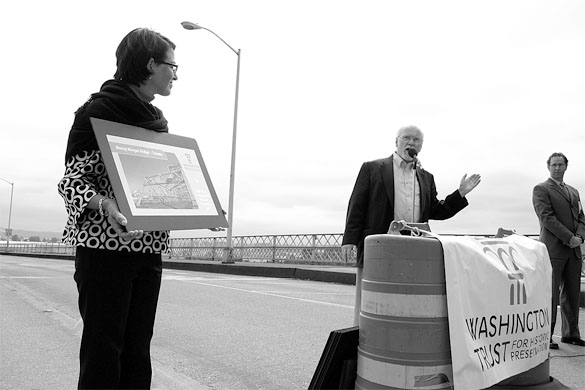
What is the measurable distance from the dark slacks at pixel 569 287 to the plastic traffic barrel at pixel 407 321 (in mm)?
3472

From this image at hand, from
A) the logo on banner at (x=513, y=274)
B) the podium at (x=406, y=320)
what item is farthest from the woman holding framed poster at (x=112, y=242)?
the logo on banner at (x=513, y=274)

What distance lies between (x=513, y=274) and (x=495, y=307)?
0.29m

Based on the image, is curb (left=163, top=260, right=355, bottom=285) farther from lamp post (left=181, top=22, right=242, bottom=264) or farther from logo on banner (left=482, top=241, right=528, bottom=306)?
logo on banner (left=482, top=241, right=528, bottom=306)

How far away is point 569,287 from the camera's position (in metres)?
5.61

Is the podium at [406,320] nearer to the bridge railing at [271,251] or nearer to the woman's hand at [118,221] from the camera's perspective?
the woman's hand at [118,221]

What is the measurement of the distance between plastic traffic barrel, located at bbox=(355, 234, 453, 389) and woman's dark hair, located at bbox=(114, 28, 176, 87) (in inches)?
55.1

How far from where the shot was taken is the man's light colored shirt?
13.5 feet

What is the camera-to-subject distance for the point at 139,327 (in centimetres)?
231

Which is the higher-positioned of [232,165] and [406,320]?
[232,165]

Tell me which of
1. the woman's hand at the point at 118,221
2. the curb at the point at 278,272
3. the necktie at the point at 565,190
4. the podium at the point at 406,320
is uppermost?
the necktie at the point at 565,190

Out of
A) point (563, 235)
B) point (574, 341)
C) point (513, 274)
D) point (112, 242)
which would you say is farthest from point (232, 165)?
point (112, 242)

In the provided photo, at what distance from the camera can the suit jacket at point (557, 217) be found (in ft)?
18.3

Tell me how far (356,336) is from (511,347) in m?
0.97

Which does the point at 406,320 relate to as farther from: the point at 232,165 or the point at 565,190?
the point at 232,165
